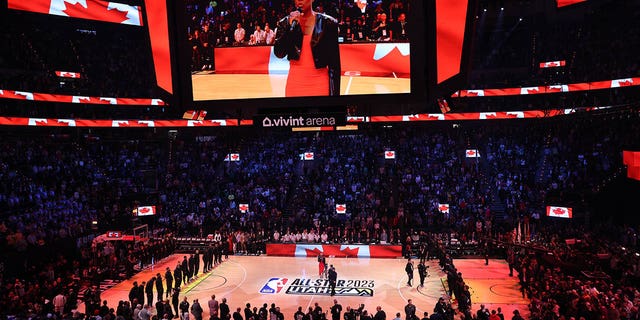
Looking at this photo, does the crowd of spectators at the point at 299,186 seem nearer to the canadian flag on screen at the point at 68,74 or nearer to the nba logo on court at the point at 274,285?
the canadian flag on screen at the point at 68,74

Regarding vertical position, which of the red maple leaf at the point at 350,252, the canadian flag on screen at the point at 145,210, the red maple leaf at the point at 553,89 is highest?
the red maple leaf at the point at 553,89

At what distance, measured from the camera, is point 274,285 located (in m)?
22.4

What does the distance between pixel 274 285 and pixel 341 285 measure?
10.3ft

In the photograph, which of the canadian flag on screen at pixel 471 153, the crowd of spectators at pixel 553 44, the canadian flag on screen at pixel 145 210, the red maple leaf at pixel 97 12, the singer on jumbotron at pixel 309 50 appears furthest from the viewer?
the canadian flag on screen at pixel 471 153

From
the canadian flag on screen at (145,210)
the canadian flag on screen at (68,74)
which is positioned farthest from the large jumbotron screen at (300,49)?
the canadian flag on screen at (68,74)

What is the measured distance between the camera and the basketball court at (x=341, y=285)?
1991 centimetres

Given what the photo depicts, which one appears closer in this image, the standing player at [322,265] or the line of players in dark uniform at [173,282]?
the line of players in dark uniform at [173,282]

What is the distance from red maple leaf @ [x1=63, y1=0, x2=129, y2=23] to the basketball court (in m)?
11.8

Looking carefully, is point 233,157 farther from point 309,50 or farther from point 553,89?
point 309,50

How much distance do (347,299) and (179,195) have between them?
2044 centimetres

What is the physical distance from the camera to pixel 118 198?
33.9 m

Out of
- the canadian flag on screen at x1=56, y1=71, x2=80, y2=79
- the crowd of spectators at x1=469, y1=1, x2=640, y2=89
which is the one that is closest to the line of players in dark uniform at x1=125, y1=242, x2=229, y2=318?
the canadian flag on screen at x1=56, y1=71, x2=80, y2=79

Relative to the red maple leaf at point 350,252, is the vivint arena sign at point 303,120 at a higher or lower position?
higher

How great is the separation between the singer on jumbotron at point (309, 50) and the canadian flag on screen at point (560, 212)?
21495 mm
